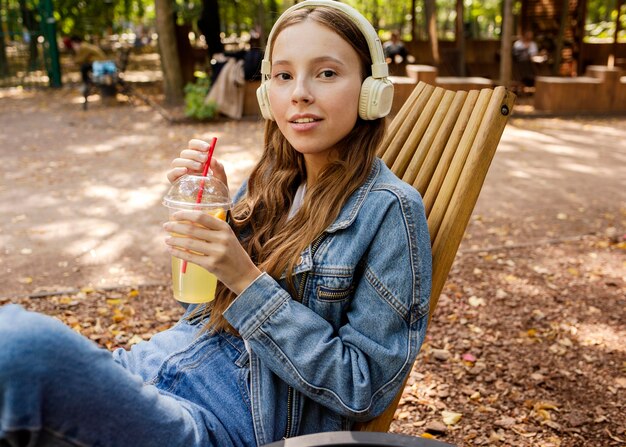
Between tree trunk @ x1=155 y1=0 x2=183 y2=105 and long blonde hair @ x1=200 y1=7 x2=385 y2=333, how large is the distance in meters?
11.8

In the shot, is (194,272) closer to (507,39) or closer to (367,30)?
(367,30)

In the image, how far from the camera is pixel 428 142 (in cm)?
252

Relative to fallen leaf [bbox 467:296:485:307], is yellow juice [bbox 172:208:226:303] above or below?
above

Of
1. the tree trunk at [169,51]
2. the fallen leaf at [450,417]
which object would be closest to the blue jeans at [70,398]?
the fallen leaf at [450,417]

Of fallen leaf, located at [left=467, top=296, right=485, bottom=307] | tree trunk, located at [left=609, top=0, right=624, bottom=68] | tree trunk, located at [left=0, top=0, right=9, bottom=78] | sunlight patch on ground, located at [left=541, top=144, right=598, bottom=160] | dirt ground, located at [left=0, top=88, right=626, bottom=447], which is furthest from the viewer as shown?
tree trunk, located at [left=0, top=0, right=9, bottom=78]

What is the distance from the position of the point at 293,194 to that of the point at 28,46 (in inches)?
753

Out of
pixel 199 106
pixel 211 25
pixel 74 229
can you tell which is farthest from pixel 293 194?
pixel 211 25

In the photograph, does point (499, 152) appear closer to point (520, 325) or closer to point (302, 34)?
point (520, 325)

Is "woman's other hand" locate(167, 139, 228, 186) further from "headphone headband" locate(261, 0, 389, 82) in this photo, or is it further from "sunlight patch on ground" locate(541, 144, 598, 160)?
"sunlight patch on ground" locate(541, 144, 598, 160)

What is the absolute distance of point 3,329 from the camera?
1208mm

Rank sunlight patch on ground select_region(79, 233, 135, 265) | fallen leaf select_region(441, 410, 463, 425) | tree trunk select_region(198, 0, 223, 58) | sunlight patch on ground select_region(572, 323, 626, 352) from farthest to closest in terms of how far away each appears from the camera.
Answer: tree trunk select_region(198, 0, 223, 58)
sunlight patch on ground select_region(79, 233, 135, 265)
sunlight patch on ground select_region(572, 323, 626, 352)
fallen leaf select_region(441, 410, 463, 425)

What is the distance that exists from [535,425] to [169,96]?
12.1 meters

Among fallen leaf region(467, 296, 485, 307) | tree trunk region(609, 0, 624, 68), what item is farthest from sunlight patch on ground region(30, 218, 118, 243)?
tree trunk region(609, 0, 624, 68)

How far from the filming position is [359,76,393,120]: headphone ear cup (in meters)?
1.78
